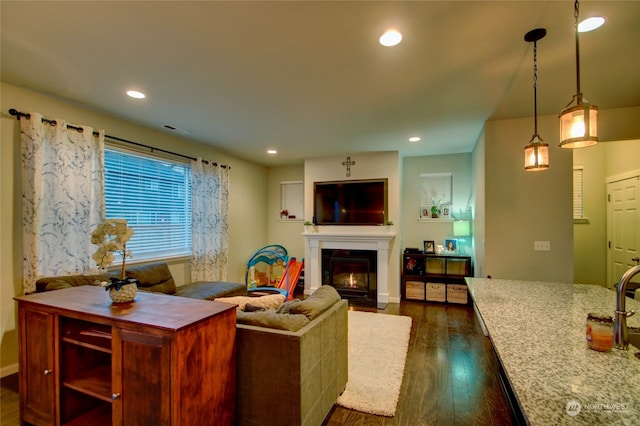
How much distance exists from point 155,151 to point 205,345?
3377 millimetres

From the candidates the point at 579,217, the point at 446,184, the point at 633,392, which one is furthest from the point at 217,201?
the point at 579,217

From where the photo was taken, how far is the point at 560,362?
114 centimetres

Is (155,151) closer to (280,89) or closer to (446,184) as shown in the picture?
(280,89)

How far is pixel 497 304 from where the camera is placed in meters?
1.86

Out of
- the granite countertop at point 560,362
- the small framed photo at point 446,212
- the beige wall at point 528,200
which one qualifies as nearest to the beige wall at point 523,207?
the beige wall at point 528,200

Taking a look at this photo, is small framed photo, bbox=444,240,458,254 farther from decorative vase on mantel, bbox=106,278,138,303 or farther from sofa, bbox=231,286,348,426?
decorative vase on mantel, bbox=106,278,138,303

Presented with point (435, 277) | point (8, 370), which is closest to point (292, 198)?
point (435, 277)

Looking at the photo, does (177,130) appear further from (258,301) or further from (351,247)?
(351,247)

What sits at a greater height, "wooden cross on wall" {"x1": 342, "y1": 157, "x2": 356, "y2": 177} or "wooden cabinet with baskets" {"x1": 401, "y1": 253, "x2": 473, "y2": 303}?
"wooden cross on wall" {"x1": 342, "y1": 157, "x2": 356, "y2": 177}

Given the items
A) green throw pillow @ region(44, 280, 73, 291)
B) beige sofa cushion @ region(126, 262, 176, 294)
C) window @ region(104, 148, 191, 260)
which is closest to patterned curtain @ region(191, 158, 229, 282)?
window @ region(104, 148, 191, 260)

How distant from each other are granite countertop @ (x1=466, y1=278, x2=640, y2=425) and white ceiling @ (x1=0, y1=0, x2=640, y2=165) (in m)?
1.78

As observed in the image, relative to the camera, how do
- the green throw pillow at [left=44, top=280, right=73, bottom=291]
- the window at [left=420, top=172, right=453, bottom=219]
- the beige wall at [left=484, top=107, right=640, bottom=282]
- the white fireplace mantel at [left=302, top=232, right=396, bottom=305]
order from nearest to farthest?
the green throw pillow at [left=44, top=280, right=73, bottom=291] < the beige wall at [left=484, top=107, right=640, bottom=282] < the white fireplace mantel at [left=302, top=232, right=396, bottom=305] < the window at [left=420, top=172, right=453, bottom=219]

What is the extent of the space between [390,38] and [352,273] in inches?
171

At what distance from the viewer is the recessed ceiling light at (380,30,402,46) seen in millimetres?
1944
